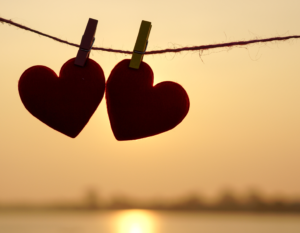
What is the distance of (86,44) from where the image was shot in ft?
2.33

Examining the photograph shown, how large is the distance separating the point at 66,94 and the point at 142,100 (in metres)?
0.17

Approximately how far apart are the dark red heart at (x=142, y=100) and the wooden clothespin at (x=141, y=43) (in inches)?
0.8

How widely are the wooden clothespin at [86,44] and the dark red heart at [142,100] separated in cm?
7

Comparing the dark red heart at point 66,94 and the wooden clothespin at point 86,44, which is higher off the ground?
the wooden clothespin at point 86,44

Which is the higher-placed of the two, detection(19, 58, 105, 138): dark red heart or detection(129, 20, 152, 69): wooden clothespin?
detection(129, 20, 152, 69): wooden clothespin

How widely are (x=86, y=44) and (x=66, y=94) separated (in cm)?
12

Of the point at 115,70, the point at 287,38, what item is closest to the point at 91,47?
the point at 115,70

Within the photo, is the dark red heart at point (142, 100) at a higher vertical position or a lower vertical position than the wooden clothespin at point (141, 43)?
lower

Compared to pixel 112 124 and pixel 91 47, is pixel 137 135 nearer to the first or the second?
pixel 112 124

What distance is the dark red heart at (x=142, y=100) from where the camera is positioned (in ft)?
2.34

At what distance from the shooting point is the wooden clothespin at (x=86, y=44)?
0.71 metres

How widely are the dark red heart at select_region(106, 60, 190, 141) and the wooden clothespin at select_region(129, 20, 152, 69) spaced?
0.8 inches

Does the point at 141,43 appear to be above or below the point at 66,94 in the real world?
above

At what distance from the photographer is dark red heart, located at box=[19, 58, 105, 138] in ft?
2.33
